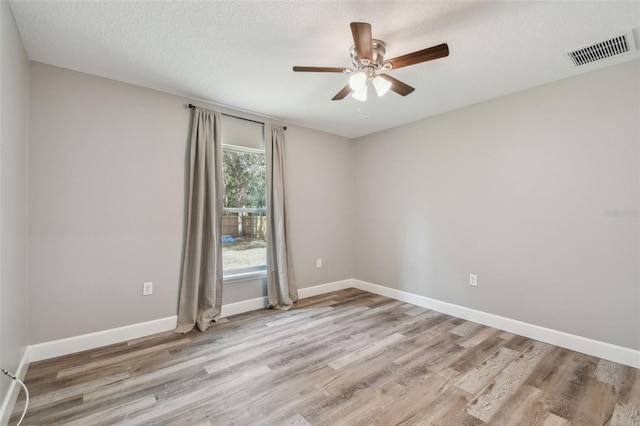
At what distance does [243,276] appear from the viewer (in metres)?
3.47

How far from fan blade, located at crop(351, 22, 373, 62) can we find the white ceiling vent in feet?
5.52

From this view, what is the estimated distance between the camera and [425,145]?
12.0ft

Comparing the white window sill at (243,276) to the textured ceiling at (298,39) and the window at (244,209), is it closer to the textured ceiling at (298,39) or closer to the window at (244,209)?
the window at (244,209)

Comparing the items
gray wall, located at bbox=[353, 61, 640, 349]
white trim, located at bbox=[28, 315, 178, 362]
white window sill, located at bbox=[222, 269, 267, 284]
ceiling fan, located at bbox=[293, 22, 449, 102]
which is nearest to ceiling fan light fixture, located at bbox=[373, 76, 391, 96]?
ceiling fan, located at bbox=[293, 22, 449, 102]

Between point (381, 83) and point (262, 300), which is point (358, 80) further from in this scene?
point (262, 300)

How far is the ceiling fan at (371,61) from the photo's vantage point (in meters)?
1.68

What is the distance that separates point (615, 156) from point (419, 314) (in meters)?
2.35

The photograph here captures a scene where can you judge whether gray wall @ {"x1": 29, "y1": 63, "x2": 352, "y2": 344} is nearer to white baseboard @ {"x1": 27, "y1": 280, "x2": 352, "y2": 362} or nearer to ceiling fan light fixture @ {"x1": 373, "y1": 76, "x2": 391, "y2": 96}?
white baseboard @ {"x1": 27, "y1": 280, "x2": 352, "y2": 362}

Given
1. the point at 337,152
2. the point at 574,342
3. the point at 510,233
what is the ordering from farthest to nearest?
1. the point at 337,152
2. the point at 510,233
3. the point at 574,342

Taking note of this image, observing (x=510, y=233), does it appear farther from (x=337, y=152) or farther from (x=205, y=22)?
(x=205, y=22)

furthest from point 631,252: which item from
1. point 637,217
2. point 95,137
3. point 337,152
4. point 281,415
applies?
point 95,137

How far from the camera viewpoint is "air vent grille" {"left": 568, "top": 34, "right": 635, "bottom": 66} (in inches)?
80.5

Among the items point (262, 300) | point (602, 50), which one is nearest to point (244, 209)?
point (262, 300)

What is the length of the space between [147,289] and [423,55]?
10.2 feet
